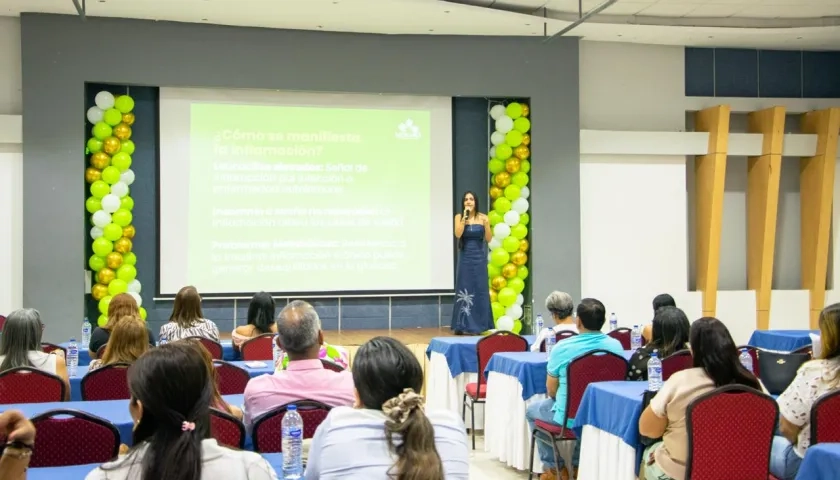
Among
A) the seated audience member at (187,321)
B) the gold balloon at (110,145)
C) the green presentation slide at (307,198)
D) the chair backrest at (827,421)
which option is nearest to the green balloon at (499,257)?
the green presentation slide at (307,198)

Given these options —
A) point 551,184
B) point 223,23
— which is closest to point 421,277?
point 551,184

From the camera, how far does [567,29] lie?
969 centimetres

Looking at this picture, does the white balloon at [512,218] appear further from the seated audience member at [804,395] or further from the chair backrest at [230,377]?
the seated audience member at [804,395]

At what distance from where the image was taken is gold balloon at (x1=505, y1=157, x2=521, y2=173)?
33.8 feet

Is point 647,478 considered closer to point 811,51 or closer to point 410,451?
point 410,451

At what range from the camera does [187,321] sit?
227 inches

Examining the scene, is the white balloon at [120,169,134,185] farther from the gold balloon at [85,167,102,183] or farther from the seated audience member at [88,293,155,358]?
the seated audience member at [88,293,155,358]

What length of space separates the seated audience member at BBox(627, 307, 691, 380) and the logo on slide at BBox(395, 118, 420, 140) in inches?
227

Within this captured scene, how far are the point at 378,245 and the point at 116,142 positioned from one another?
3.10 m

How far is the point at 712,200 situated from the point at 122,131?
287 inches

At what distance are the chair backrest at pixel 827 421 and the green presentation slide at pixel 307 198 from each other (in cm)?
701

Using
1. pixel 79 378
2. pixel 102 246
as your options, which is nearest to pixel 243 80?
pixel 102 246

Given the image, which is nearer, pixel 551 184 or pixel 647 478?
pixel 647 478

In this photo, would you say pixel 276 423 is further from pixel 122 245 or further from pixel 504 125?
pixel 504 125
